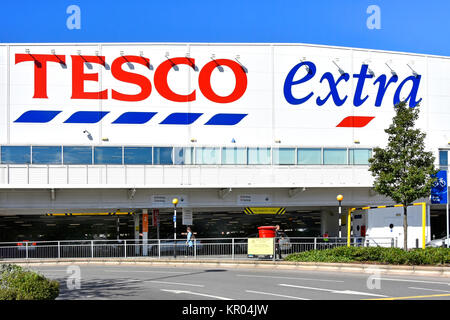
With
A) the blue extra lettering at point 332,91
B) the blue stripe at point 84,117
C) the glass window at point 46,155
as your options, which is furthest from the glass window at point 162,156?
the blue extra lettering at point 332,91

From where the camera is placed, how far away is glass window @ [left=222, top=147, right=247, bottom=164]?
4088 centimetres

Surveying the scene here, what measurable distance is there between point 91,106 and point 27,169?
561 cm

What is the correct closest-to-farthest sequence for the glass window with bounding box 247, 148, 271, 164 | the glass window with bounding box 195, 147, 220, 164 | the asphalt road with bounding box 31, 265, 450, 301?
the asphalt road with bounding box 31, 265, 450, 301 → the glass window with bounding box 195, 147, 220, 164 → the glass window with bounding box 247, 148, 271, 164

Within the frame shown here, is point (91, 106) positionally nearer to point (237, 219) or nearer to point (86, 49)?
point (86, 49)

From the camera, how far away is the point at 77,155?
39.8 metres

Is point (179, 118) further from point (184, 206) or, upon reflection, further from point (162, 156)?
point (184, 206)

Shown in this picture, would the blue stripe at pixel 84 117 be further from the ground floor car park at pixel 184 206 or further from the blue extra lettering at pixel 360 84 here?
the blue extra lettering at pixel 360 84

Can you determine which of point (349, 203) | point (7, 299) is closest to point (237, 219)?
point (349, 203)

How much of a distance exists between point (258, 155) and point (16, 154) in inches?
592

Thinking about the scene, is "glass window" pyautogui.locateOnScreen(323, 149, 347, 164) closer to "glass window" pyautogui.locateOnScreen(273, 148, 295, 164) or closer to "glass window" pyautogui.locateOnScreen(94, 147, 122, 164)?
"glass window" pyautogui.locateOnScreen(273, 148, 295, 164)

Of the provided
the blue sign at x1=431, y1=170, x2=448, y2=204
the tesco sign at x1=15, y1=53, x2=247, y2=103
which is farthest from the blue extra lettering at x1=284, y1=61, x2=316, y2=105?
the blue sign at x1=431, y1=170, x2=448, y2=204

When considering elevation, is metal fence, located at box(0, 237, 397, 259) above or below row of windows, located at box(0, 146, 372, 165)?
below

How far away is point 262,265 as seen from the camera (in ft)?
94.2

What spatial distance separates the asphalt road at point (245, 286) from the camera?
16.4 m
